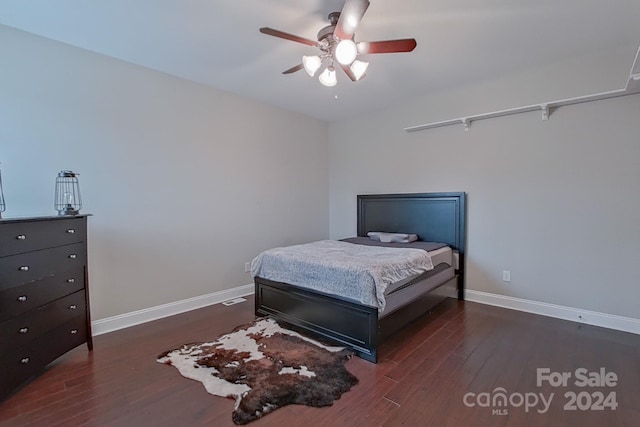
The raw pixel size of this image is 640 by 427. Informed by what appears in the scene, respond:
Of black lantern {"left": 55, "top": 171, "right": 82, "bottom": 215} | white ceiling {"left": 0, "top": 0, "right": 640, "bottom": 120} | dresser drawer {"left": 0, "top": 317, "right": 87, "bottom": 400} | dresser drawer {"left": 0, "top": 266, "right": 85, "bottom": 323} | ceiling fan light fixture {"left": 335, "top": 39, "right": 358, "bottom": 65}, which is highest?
white ceiling {"left": 0, "top": 0, "right": 640, "bottom": 120}

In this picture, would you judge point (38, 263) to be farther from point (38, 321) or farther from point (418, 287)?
point (418, 287)

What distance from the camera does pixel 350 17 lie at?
191 cm

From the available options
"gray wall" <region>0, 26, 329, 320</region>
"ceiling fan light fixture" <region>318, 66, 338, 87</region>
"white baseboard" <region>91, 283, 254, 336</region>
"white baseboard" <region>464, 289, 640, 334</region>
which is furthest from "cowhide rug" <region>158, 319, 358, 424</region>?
"ceiling fan light fixture" <region>318, 66, 338, 87</region>

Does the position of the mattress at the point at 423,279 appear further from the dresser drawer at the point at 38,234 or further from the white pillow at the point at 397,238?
the dresser drawer at the point at 38,234

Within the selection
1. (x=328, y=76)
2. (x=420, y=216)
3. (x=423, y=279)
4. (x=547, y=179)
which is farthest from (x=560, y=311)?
(x=328, y=76)

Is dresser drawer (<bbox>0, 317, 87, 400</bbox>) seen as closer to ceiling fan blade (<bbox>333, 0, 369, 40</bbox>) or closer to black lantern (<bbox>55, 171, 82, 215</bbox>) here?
black lantern (<bbox>55, 171, 82, 215</bbox>)

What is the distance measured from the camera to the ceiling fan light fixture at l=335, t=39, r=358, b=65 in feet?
6.81

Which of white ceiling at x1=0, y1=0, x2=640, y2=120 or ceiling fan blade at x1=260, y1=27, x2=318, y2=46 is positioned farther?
white ceiling at x1=0, y1=0, x2=640, y2=120

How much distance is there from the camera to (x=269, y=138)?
447 centimetres

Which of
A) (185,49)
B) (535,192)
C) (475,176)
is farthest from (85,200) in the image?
(535,192)

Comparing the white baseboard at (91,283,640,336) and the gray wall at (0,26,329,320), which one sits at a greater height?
the gray wall at (0,26,329,320)

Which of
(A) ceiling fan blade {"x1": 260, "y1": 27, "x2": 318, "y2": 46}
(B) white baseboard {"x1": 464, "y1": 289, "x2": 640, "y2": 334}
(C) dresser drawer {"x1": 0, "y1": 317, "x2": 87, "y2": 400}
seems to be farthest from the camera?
(B) white baseboard {"x1": 464, "y1": 289, "x2": 640, "y2": 334}

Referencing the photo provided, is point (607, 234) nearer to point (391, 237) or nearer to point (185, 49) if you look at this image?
point (391, 237)

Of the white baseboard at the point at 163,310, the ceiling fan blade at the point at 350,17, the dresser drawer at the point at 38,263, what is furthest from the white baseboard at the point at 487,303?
the ceiling fan blade at the point at 350,17
